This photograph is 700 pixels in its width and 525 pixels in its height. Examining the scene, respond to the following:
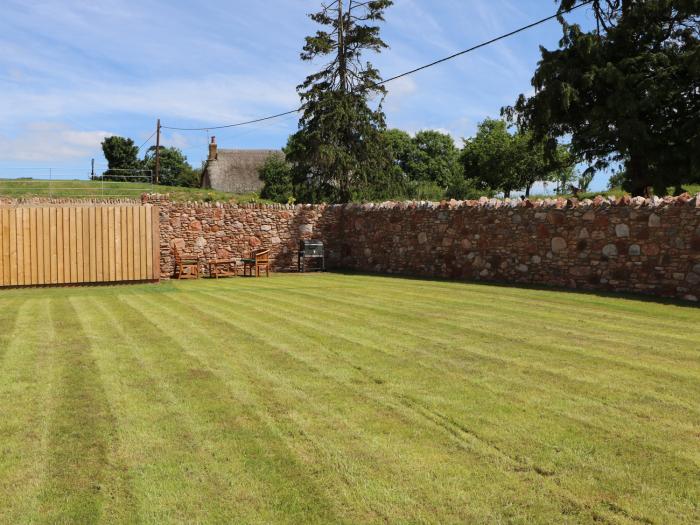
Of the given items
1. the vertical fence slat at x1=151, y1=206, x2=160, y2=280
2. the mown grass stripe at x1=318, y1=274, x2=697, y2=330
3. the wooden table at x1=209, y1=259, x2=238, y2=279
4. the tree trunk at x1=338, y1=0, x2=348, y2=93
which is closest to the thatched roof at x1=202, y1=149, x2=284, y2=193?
the tree trunk at x1=338, y1=0, x2=348, y2=93

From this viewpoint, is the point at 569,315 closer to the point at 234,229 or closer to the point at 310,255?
the point at 310,255

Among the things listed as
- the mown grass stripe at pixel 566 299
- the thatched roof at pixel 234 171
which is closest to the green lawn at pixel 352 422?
the mown grass stripe at pixel 566 299

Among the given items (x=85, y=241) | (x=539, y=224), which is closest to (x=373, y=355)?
(x=539, y=224)

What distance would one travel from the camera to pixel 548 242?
12.1m

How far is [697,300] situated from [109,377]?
28.4 feet

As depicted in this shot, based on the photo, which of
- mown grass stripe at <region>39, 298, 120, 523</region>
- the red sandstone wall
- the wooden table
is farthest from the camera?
the wooden table

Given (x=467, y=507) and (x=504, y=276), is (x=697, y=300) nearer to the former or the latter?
(x=504, y=276)

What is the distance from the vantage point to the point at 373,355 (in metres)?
5.64

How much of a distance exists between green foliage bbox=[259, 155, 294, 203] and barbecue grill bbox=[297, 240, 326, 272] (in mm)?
25774

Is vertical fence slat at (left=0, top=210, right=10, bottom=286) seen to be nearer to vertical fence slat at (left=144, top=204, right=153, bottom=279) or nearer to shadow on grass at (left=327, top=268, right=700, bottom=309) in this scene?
vertical fence slat at (left=144, top=204, right=153, bottom=279)

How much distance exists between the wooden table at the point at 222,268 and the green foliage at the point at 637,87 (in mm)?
13149

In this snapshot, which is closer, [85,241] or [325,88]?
[85,241]

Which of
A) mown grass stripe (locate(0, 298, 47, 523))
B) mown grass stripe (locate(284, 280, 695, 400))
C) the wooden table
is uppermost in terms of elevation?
mown grass stripe (locate(284, 280, 695, 400))

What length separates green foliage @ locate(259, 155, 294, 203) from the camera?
147 feet
